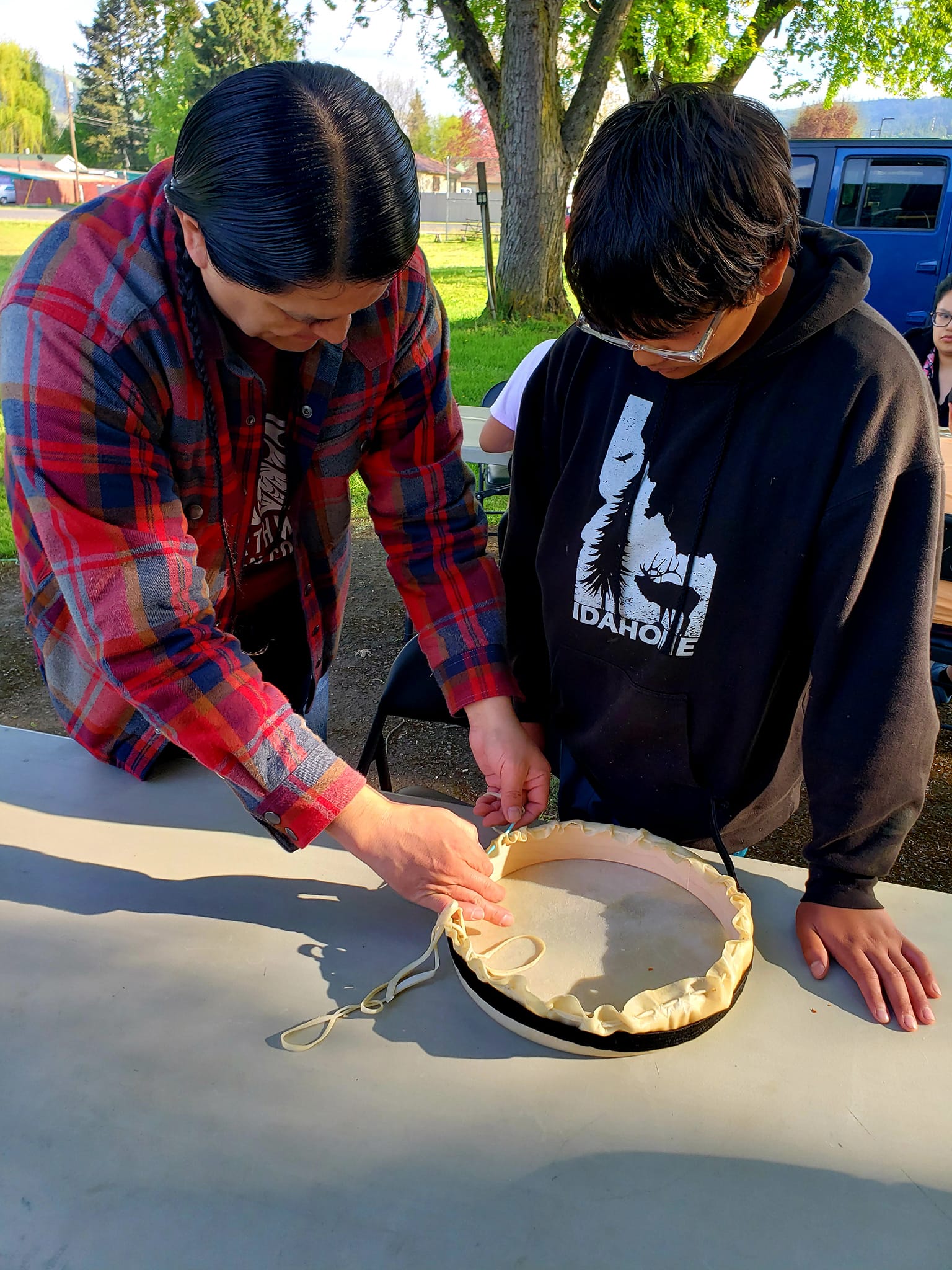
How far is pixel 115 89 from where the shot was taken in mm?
50031

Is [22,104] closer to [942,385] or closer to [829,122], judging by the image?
[829,122]

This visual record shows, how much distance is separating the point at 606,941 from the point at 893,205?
8960mm

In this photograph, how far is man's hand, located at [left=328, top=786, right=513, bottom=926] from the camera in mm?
1125

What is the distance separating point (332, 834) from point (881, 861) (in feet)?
2.25

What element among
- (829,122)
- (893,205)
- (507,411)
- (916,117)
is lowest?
(507,411)

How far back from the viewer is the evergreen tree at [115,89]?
48.7 meters

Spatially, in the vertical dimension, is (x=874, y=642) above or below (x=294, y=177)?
below

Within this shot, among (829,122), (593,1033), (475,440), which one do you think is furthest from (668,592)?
(829,122)

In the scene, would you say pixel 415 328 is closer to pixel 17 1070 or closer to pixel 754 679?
pixel 754 679

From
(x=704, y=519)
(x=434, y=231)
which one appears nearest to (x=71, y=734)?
(x=704, y=519)

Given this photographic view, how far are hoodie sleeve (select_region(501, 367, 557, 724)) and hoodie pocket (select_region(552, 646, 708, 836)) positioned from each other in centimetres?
9

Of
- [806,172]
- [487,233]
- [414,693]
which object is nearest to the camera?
[414,693]

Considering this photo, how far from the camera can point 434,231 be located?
32.7 metres

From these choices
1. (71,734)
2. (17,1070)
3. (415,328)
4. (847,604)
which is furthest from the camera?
(71,734)
